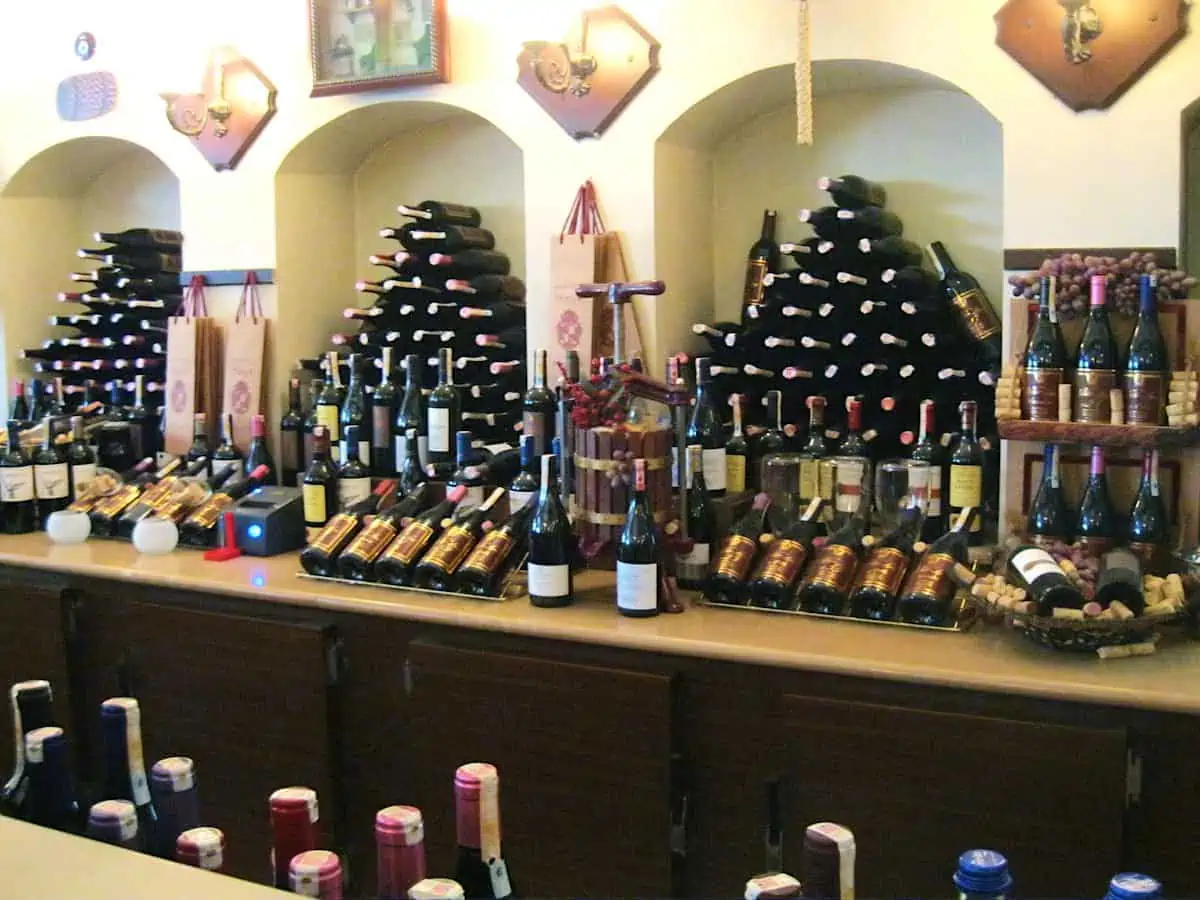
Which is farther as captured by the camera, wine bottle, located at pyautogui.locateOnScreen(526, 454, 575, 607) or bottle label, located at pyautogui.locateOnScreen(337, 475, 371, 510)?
bottle label, located at pyautogui.locateOnScreen(337, 475, 371, 510)

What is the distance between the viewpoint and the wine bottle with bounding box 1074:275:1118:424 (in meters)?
2.92

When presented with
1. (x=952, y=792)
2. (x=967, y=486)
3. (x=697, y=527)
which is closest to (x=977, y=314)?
(x=967, y=486)

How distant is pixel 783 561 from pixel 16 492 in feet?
8.34

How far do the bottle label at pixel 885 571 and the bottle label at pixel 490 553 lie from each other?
87 cm

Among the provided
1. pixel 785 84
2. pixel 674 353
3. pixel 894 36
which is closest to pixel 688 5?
pixel 785 84

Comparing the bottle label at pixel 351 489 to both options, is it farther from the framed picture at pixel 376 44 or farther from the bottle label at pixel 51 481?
the framed picture at pixel 376 44

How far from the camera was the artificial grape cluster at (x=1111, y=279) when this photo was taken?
2930mm

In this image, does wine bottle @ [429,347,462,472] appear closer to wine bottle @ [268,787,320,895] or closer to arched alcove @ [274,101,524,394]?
arched alcove @ [274,101,524,394]

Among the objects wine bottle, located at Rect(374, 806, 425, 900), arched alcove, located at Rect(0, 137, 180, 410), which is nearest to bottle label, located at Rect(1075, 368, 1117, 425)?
wine bottle, located at Rect(374, 806, 425, 900)

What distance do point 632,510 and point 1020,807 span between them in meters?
1.07

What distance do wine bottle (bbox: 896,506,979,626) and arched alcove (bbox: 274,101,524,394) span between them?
2.20 m

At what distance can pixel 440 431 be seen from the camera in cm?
375

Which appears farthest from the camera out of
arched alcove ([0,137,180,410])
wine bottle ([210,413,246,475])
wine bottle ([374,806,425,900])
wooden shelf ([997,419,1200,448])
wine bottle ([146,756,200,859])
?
arched alcove ([0,137,180,410])

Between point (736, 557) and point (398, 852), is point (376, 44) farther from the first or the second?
point (398, 852)
